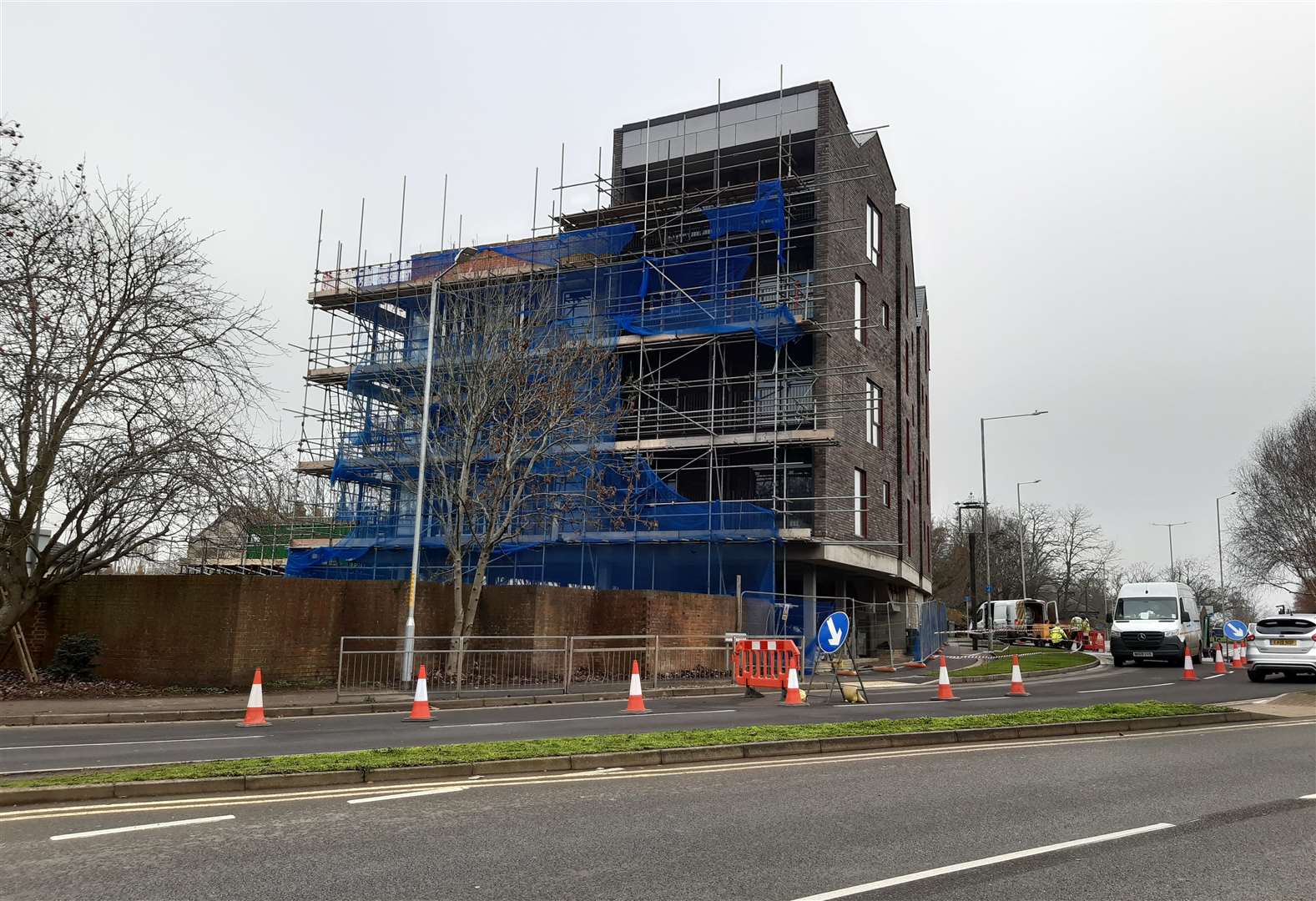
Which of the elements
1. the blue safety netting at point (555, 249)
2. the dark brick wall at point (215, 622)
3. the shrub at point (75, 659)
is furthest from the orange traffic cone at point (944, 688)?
the blue safety netting at point (555, 249)

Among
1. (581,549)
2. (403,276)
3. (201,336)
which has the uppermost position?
(403,276)

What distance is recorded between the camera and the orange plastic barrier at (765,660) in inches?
790

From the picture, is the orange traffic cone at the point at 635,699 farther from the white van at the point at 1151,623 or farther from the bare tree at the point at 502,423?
the white van at the point at 1151,623

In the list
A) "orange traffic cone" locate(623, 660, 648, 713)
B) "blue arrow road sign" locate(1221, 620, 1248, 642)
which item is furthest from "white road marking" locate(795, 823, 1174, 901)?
"blue arrow road sign" locate(1221, 620, 1248, 642)

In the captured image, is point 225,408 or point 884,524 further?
point 884,524

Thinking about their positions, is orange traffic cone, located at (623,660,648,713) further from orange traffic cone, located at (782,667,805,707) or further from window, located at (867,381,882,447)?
window, located at (867,381,882,447)

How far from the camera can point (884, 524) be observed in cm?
4216

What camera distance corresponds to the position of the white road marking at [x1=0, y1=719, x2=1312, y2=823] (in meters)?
7.69

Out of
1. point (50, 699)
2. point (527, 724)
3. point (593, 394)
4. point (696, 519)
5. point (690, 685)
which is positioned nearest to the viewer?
point (527, 724)

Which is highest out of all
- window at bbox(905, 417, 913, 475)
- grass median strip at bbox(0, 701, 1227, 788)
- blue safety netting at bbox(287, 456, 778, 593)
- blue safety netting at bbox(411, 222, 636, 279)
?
blue safety netting at bbox(411, 222, 636, 279)

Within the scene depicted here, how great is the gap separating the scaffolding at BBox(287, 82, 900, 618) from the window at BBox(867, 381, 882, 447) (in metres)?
0.44

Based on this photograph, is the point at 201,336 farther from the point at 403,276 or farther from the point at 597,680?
the point at 403,276

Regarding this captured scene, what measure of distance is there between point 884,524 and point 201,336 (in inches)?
1185

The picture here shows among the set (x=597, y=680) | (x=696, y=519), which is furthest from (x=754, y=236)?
(x=597, y=680)
